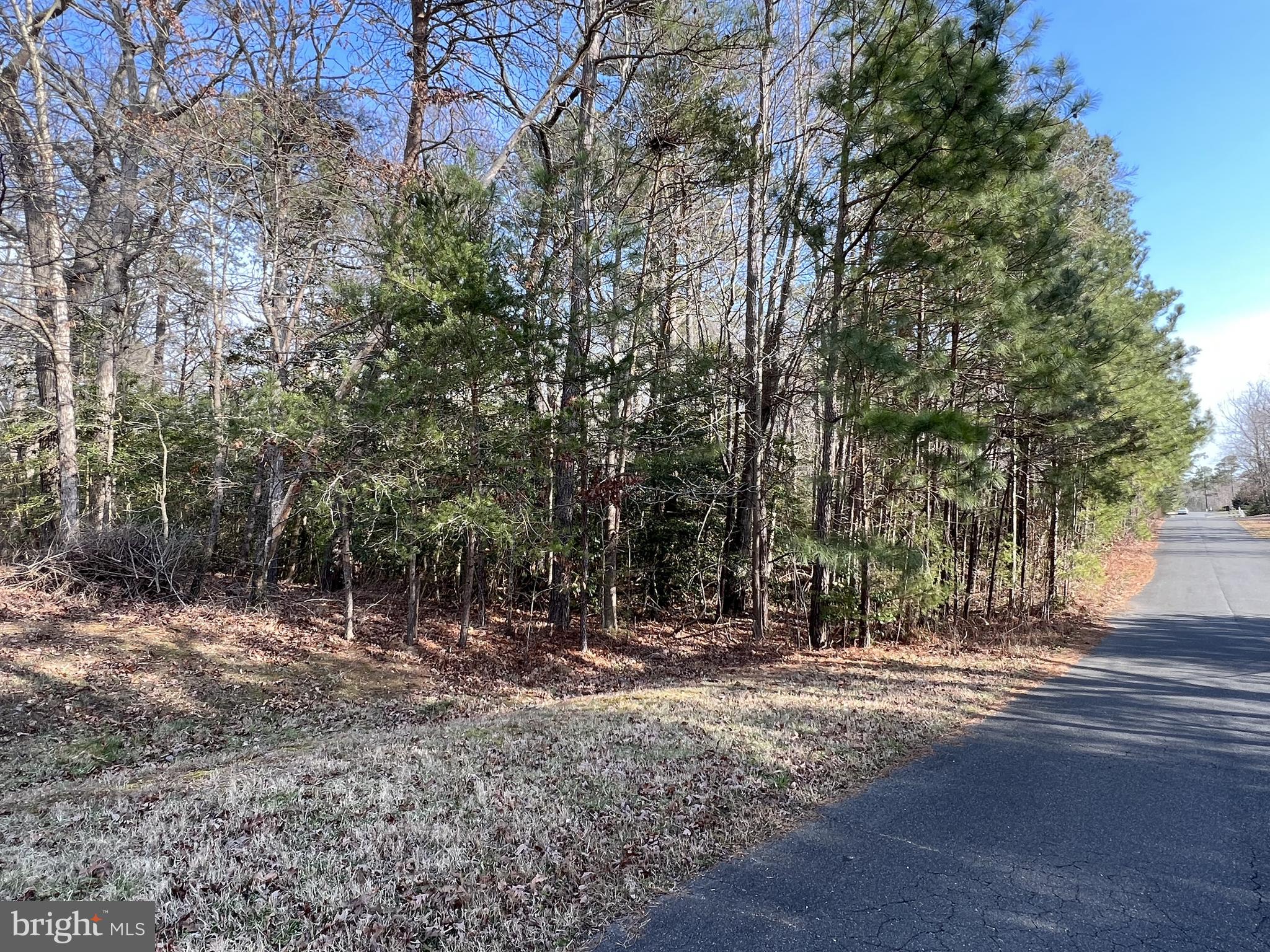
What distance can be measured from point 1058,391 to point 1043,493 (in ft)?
18.8

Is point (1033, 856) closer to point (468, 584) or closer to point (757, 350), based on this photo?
point (468, 584)

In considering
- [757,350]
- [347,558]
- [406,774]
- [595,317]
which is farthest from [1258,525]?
[406,774]

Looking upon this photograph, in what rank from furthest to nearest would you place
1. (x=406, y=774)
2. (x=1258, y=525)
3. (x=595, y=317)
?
(x=1258, y=525), (x=595, y=317), (x=406, y=774)

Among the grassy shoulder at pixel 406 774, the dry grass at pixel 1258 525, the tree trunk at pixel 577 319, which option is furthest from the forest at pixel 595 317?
the dry grass at pixel 1258 525

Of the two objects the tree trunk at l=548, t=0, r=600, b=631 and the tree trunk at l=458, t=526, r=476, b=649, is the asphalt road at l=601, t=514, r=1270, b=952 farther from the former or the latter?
the tree trunk at l=458, t=526, r=476, b=649

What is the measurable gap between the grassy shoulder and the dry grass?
1393 inches

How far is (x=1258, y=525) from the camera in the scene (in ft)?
132

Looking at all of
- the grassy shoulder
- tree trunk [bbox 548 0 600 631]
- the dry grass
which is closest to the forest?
tree trunk [bbox 548 0 600 631]

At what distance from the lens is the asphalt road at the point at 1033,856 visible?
2.92 metres

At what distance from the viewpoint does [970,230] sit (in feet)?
27.7

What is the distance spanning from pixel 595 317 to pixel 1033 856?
26.3 feet

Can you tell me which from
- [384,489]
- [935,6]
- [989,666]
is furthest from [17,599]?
[935,6]

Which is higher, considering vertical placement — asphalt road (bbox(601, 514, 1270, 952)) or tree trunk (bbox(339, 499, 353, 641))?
tree trunk (bbox(339, 499, 353, 641))

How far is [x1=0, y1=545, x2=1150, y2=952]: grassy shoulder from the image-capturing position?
9.79 ft
